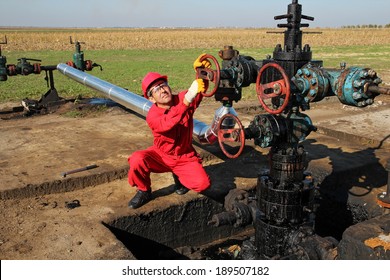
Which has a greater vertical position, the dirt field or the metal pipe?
the metal pipe

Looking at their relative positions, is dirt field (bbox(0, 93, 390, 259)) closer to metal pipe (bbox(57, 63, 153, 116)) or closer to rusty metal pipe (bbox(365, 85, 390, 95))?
metal pipe (bbox(57, 63, 153, 116))

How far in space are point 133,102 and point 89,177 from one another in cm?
178

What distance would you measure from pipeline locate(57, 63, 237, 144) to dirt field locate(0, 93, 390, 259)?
39 cm

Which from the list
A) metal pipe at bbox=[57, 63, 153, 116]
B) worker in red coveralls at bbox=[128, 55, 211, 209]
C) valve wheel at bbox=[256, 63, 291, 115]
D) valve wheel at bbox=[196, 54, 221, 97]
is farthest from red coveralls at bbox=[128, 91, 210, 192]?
metal pipe at bbox=[57, 63, 153, 116]

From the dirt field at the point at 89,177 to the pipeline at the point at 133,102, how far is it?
1.27 feet

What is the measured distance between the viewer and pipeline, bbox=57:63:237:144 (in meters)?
3.86

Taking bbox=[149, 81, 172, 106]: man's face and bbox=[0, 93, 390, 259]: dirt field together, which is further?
bbox=[149, 81, 172, 106]: man's face

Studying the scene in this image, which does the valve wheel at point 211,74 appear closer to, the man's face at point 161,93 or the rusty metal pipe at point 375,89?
the man's face at point 161,93

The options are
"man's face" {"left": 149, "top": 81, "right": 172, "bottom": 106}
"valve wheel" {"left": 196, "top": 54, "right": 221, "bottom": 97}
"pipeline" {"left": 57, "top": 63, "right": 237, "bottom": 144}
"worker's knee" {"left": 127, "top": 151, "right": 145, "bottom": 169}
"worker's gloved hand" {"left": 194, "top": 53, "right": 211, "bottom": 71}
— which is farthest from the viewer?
"pipeline" {"left": 57, "top": 63, "right": 237, "bottom": 144}

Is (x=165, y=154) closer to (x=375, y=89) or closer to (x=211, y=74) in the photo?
(x=211, y=74)

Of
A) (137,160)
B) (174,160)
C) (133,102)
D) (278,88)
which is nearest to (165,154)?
(174,160)

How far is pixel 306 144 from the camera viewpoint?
17.4 feet

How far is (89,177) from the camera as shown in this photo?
13.1 ft

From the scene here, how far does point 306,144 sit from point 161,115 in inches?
107
